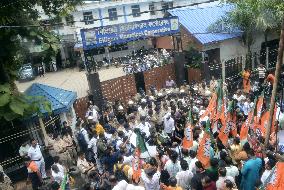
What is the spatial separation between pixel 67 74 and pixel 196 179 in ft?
83.8

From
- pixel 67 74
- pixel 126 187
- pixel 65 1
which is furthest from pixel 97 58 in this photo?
pixel 126 187

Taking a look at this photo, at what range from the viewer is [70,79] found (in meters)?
28.7

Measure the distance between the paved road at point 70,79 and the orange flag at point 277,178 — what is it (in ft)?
60.0

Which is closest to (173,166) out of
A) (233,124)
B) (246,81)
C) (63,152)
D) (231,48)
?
(233,124)

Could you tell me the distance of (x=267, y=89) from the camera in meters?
15.1

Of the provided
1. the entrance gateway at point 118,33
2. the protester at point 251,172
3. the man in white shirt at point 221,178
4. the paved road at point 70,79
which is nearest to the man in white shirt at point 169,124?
the protester at point 251,172

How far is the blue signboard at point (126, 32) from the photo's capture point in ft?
54.9

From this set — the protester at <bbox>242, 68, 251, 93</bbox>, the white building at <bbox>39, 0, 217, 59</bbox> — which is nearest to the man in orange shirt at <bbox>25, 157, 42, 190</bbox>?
the protester at <bbox>242, 68, 251, 93</bbox>

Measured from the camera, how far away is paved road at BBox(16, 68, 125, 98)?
85.3ft

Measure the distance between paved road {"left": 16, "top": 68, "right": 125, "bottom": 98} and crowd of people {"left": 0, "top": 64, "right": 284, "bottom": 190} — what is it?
42.8 ft

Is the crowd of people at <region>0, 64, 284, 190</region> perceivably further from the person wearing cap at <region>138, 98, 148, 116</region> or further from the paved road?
the paved road

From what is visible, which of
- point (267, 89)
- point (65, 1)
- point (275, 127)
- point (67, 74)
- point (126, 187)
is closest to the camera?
point (126, 187)

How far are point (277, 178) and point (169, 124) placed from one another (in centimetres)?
521

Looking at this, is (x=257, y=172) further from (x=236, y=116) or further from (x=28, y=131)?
(x=28, y=131)
